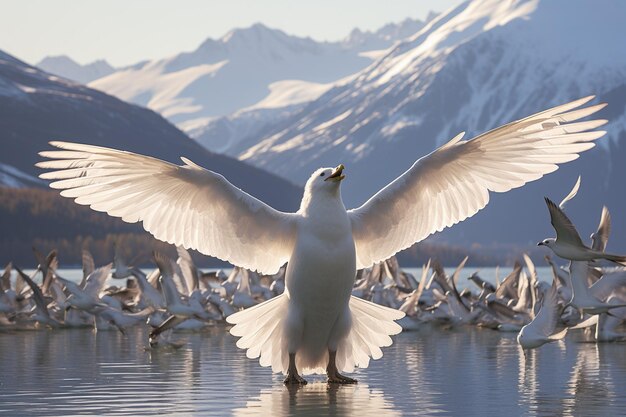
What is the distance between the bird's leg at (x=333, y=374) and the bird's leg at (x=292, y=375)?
0.32 m

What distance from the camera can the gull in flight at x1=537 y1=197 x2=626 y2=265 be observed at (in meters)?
17.2

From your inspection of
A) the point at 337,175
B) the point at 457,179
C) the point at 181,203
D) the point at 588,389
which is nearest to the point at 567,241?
the point at 457,179

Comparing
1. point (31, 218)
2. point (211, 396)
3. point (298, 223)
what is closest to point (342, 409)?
point (211, 396)

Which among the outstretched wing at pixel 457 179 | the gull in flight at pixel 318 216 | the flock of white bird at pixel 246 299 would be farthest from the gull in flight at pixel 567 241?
the flock of white bird at pixel 246 299

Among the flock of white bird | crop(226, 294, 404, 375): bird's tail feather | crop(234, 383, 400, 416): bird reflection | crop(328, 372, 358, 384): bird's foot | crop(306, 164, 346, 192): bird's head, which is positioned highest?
crop(306, 164, 346, 192): bird's head

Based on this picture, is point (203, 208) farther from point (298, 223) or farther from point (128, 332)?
point (128, 332)

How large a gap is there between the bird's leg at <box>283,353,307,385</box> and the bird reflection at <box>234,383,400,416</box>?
0.57 ft

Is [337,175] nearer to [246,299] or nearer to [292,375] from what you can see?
[292,375]

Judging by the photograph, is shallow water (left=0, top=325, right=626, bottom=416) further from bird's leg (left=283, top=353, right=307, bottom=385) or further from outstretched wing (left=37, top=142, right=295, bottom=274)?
outstretched wing (left=37, top=142, right=295, bottom=274)

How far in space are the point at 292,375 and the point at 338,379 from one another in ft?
1.81

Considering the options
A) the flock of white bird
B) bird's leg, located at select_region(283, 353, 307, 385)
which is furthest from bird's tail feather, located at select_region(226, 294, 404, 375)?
the flock of white bird

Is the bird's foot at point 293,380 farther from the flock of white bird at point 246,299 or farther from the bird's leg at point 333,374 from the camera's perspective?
the flock of white bird at point 246,299

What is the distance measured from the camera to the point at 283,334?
54.1ft

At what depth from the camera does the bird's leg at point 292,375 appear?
54.0 feet
